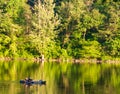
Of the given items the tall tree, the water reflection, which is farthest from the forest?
the water reflection

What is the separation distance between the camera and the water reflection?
37.2 meters

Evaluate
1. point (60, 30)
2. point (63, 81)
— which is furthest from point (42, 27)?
point (63, 81)

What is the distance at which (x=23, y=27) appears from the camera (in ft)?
245

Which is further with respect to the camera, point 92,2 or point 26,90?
point 92,2

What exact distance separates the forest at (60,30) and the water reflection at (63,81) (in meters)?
16.9

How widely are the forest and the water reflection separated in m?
16.9

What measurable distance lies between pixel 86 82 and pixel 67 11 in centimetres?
3226

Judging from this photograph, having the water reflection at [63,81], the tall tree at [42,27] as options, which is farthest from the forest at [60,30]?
the water reflection at [63,81]

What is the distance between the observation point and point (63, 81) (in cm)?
4366

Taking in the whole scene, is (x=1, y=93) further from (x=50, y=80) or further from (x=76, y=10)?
(x=76, y=10)

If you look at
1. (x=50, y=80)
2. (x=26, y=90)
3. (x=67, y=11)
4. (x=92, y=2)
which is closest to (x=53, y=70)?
(x=50, y=80)

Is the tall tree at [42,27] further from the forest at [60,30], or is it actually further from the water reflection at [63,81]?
the water reflection at [63,81]

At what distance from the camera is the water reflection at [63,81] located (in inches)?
1465

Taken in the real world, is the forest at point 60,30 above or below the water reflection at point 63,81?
above
